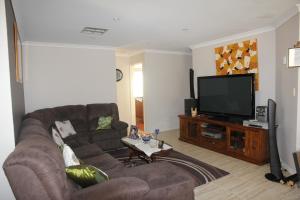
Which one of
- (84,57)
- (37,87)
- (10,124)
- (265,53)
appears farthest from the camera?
(84,57)

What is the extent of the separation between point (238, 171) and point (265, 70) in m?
1.85

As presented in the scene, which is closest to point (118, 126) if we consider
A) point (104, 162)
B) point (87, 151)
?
point (87, 151)

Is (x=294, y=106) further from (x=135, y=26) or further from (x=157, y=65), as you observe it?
(x=157, y=65)

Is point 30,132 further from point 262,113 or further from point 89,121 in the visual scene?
point 262,113

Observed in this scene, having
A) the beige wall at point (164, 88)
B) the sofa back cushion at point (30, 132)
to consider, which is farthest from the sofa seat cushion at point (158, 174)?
the beige wall at point (164, 88)

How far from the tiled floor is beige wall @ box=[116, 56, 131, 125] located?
340 cm

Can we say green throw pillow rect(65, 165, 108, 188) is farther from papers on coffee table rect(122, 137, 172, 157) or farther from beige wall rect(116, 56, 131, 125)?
beige wall rect(116, 56, 131, 125)

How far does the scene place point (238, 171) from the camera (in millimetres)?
3303

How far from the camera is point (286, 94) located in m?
3.28

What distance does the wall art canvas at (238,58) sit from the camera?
399 centimetres

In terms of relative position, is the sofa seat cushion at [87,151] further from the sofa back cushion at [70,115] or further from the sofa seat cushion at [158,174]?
the sofa back cushion at [70,115]

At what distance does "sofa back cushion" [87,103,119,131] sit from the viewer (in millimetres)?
4715

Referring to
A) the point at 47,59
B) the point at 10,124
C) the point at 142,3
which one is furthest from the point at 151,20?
the point at 47,59

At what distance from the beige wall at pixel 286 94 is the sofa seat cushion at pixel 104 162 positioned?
8.12ft
